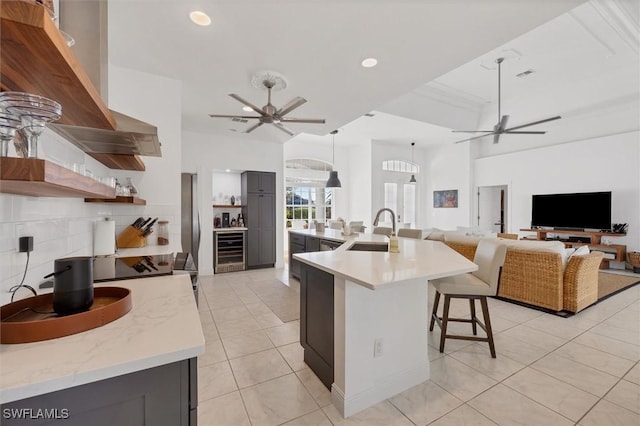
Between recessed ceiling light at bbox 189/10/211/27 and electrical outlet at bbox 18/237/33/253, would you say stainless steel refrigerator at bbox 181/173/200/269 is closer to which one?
recessed ceiling light at bbox 189/10/211/27

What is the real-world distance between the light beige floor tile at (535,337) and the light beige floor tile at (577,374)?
204mm

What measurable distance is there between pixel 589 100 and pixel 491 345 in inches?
253

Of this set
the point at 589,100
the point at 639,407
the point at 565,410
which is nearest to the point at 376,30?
the point at 565,410

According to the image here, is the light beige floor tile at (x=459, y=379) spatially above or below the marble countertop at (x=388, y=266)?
below

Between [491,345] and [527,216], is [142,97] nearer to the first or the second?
[491,345]

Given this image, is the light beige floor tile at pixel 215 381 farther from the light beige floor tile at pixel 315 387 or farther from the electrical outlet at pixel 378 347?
the electrical outlet at pixel 378 347

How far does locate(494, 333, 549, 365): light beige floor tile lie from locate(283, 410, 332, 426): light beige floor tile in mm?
1721

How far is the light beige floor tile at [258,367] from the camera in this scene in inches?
80.1

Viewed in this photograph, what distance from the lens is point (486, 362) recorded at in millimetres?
2227

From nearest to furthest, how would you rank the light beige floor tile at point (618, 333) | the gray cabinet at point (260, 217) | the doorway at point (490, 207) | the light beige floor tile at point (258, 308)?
1. the light beige floor tile at point (618, 333)
2. the light beige floor tile at point (258, 308)
3. the gray cabinet at point (260, 217)
4. the doorway at point (490, 207)

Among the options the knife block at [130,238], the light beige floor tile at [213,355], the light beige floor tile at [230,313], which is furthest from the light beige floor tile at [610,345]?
the knife block at [130,238]

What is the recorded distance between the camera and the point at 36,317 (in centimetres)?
88

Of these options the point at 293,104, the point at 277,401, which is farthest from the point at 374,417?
the point at 293,104

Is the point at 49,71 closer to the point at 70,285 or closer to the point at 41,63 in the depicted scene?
the point at 41,63
